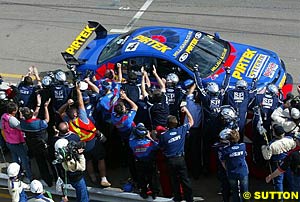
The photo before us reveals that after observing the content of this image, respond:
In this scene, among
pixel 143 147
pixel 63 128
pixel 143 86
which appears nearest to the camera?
pixel 143 147

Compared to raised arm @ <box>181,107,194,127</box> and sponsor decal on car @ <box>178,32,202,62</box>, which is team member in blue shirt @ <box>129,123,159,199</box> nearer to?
raised arm @ <box>181,107,194,127</box>

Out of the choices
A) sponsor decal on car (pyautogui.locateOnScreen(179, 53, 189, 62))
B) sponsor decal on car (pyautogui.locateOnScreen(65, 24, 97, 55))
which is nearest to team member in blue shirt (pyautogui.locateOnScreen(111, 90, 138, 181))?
sponsor decal on car (pyautogui.locateOnScreen(179, 53, 189, 62))

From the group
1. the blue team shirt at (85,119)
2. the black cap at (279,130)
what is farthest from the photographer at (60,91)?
the black cap at (279,130)

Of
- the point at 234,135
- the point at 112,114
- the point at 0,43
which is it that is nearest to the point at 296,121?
the point at 234,135

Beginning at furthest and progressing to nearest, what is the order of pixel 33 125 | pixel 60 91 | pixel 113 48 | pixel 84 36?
pixel 84 36, pixel 113 48, pixel 60 91, pixel 33 125

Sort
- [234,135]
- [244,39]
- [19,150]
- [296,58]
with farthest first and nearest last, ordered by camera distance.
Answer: [244,39]
[296,58]
[19,150]
[234,135]

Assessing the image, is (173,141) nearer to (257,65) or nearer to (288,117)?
(288,117)

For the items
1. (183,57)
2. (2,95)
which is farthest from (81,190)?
(183,57)

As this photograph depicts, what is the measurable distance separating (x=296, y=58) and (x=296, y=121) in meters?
5.03

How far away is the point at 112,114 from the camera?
10047 mm

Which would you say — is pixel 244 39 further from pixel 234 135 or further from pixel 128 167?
pixel 234 135

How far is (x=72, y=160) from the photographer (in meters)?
9.38

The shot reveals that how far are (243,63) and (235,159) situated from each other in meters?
3.24

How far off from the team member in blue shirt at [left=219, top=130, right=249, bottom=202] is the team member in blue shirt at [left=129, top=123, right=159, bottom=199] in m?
1.14
